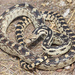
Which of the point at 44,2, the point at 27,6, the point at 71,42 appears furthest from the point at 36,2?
the point at 71,42

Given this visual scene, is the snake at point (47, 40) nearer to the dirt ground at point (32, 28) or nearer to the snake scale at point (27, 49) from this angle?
the snake scale at point (27, 49)

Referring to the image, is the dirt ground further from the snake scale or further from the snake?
the snake

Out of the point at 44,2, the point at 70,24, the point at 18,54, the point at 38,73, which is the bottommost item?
the point at 38,73

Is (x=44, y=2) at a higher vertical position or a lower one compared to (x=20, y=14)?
higher

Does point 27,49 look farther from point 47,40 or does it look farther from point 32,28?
point 32,28

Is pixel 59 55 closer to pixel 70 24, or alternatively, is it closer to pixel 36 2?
pixel 70 24

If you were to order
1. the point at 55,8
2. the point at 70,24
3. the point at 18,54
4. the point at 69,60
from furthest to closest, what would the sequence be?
the point at 55,8 → the point at 70,24 → the point at 18,54 → the point at 69,60

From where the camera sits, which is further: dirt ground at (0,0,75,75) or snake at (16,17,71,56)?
dirt ground at (0,0,75,75)

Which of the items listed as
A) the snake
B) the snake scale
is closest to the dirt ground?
the snake scale
